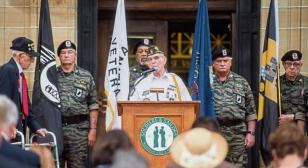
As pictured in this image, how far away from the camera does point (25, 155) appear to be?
6672 mm

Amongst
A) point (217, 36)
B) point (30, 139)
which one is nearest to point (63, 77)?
point (30, 139)

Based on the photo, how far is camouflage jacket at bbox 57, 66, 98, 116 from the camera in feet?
37.7

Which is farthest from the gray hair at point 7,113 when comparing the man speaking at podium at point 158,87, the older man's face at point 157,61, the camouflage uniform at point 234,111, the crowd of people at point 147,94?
the camouflage uniform at point 234,111

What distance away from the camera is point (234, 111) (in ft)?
38.1

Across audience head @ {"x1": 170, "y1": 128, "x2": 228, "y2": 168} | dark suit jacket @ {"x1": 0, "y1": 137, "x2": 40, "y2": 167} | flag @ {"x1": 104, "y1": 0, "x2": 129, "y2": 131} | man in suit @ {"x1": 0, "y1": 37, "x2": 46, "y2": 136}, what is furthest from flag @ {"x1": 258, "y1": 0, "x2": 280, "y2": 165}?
dark suit jacket @ {"x1": 0, "y1": 137, "x2": 40, "y2": 167}

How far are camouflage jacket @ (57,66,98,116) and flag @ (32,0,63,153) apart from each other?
0.13 metres

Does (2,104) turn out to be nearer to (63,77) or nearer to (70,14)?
(63,77)

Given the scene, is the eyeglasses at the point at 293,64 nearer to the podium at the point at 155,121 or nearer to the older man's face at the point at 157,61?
the older man's face at the point at 157,61

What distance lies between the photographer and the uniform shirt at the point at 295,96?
11750mm

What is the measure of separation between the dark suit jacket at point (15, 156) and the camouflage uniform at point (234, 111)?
506 centimetres

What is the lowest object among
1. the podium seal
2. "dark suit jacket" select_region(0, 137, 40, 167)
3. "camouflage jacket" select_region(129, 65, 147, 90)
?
the podium seal

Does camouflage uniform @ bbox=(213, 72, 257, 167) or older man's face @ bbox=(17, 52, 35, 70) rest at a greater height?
older man's face @ bbox=(17, 52, 35, 70)

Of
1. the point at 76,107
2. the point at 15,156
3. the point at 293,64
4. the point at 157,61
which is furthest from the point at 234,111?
the point at 15,156

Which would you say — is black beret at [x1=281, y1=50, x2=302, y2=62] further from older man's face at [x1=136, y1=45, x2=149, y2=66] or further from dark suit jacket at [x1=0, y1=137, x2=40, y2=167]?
dark suit jacket at [x1=0, y1=137, x2=40, y2=167]
